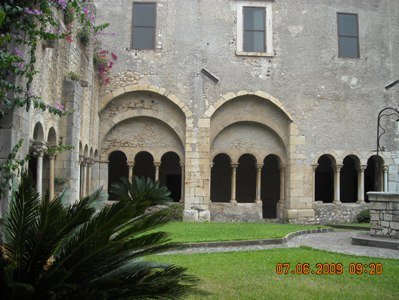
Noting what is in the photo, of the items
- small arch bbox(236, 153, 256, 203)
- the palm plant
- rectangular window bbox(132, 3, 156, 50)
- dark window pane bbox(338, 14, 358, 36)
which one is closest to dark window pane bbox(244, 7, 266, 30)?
dark window pane bbox(338, 14, 358, 36)

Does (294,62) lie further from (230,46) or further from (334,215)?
(334,215)

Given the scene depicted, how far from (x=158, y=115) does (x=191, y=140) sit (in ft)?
5.03

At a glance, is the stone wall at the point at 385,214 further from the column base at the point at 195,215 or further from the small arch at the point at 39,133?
the small arch at the point at 39,133

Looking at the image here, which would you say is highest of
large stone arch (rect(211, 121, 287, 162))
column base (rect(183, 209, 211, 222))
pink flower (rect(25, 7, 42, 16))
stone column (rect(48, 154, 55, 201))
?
pink flower (rect(25, 7, 42, 16))

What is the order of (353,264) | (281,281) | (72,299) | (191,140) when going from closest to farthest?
(72,299)
(281,281)
(353,264)
(191,140)

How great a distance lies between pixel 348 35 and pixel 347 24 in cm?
44

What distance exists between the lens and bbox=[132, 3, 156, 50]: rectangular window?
56.1 feet

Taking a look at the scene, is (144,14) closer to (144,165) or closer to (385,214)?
(144,165)

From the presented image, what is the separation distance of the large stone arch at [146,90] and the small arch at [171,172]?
422cm

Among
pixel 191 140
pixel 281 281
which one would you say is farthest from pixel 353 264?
pixel 191 140

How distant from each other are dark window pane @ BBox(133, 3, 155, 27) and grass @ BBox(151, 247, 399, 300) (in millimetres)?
10618

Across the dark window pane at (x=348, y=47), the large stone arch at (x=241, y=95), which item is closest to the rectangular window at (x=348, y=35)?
the dark window pane at (x=348, y=47)

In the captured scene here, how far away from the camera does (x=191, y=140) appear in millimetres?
16625
